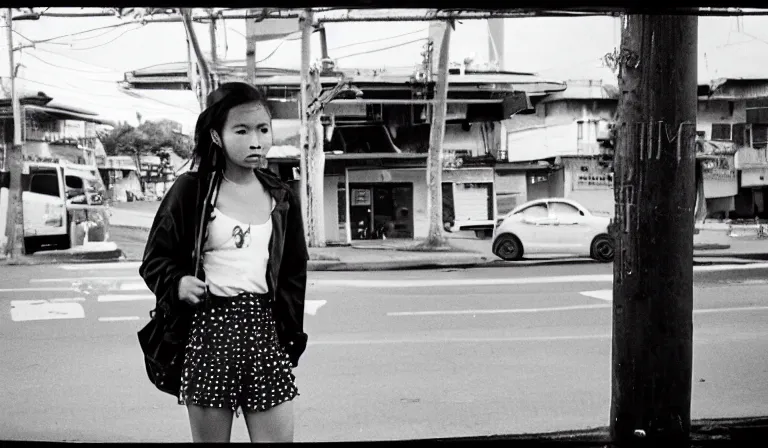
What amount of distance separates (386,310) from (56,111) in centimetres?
362

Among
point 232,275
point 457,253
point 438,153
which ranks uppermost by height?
point 438,153

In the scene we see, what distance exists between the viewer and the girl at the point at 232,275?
2254mm

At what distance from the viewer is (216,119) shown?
243cm

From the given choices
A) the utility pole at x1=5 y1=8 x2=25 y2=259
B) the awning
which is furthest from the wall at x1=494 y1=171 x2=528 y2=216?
the utility pole at x1=5 y1=8 x2=25 y2=259

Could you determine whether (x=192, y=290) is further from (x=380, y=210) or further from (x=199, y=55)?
(x=380, y=210)

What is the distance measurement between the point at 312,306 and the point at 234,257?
18.9 feet

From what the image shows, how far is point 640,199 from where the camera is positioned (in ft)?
10.8

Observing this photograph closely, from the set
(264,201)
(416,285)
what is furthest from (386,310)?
(264,201)

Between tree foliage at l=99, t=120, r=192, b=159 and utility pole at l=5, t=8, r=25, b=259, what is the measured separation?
131cm

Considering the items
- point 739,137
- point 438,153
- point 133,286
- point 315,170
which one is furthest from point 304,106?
point 739,137

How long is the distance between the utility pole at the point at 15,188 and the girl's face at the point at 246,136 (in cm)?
395

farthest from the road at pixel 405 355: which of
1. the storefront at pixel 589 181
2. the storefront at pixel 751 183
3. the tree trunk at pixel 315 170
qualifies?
the tree trunk at pixel 315 170

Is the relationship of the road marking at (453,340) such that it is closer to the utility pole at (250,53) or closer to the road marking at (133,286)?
the road marking at (133,286)

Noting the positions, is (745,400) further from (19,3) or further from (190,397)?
(19,3)
